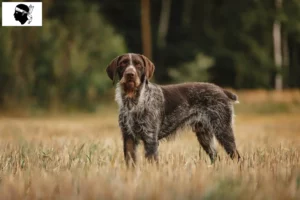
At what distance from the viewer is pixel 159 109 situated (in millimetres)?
7098

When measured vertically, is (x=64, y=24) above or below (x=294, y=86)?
above

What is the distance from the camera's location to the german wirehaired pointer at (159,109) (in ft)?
22.0

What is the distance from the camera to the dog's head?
6469mm

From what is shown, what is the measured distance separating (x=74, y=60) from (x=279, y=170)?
657 inches

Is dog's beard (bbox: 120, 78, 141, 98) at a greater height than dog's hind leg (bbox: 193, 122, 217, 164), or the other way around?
dog's beard (bbox: 120, 78, 141, 98)

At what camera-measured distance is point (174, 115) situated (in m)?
7.40

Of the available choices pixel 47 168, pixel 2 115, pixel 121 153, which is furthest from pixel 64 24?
pixel 47 168

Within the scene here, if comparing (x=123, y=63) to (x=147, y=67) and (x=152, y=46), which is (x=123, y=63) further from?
(x=152, y=46)

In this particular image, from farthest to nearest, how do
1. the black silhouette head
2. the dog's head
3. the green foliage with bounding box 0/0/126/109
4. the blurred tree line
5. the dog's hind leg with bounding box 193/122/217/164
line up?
1. the blurred tree line
2. the green foliage with bounding box 0/0/126/109
3. the black silhouette head
4. the dog's hind leg with bounding box 193/122/217/164
5. the dog's head

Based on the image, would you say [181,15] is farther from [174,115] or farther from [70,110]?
[174,115]

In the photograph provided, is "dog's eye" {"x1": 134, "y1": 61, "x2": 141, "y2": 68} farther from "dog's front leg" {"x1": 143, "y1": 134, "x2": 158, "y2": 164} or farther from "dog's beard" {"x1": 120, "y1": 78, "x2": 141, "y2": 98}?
"dog's front leg" {"x1": 143, "y1": 134, "x2": 158, "y2": 164}

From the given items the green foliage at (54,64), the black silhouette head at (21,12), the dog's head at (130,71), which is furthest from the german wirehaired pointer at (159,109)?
the green foliage at (54,64)

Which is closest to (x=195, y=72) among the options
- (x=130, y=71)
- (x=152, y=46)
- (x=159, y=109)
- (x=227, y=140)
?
(x=152, y=46)

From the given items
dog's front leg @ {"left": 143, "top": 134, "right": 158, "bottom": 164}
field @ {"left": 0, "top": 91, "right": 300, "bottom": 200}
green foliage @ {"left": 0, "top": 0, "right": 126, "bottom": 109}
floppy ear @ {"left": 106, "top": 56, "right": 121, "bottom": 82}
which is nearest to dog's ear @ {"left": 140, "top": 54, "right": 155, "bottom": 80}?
floppy ear @ {"left": 106, "top": 56, "right": 121, "bottom": 82}
